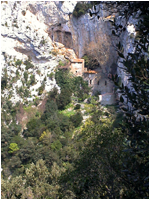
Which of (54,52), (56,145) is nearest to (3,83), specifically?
(54,52)

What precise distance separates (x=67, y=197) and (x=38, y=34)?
1607 centimetres

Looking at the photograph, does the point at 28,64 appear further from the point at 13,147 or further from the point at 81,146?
the point at 81,146

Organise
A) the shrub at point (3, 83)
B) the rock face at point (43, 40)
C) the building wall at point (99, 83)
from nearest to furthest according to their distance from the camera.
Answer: the shrub at point (3, 83) → the rock face at point (43, 40) → the building wall at point (99, 83)

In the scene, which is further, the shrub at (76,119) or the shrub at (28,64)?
the shrub at (28,64)

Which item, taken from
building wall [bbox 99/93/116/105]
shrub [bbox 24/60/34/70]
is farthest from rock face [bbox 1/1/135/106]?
building wall [bbox 99/93/116/105]

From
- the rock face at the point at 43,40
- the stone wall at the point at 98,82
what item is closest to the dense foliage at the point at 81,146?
the stone wall at the point at 98,82

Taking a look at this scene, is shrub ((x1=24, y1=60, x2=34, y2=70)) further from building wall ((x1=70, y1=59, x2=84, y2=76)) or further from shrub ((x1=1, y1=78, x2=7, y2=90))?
building wall ((x1=70, y1=59, x2=84, y2=76))

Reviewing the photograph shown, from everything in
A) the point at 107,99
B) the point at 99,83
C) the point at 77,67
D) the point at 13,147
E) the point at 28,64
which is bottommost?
the point at 13,147

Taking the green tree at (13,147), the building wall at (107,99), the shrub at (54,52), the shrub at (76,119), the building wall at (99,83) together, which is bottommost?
the green tree at (13,147)

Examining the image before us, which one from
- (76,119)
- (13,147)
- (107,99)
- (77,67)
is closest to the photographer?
(13,147)

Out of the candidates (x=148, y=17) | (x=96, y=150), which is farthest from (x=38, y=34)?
(x=148, y=17)

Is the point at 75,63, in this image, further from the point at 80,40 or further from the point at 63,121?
the point at 63,121

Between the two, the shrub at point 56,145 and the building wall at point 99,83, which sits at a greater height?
the building wall at point 99,83

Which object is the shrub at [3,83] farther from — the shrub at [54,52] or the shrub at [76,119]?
the shrub at [76,119]
